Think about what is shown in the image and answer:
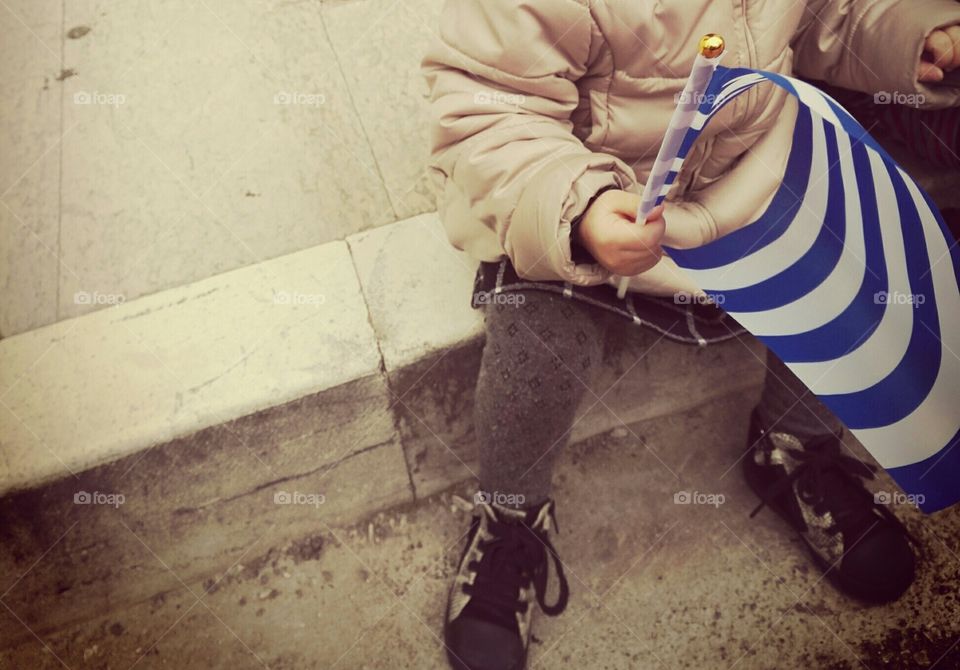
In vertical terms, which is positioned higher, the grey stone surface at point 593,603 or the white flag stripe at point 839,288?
the white flag stripe at point 839,288

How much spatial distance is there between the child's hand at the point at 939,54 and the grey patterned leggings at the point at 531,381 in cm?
67

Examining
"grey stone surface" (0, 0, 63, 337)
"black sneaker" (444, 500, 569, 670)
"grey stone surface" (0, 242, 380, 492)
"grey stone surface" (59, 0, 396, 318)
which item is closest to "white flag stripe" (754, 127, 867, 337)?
"black sneaker" (444, 500, 569, 670)

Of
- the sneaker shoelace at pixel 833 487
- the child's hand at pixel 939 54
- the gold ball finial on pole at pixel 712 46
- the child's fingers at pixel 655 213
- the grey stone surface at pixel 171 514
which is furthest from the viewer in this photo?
the sneaker shoelace at pixel 833 487

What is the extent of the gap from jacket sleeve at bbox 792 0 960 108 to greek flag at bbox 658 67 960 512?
0.34 meters

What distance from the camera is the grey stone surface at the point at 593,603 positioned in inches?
52.9

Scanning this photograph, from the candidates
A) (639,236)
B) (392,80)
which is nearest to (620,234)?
(639,236)

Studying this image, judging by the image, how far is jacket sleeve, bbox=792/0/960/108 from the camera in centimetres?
114

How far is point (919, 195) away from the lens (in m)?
0.83

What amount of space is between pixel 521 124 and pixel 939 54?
0.73 metres

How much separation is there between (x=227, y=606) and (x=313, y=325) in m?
0.62

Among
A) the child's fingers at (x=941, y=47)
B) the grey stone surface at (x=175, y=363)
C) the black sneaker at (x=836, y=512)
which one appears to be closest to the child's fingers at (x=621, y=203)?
the grey stone surface at (x=175, y=363)

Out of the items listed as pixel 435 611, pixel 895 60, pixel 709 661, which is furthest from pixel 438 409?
pixel 895 60

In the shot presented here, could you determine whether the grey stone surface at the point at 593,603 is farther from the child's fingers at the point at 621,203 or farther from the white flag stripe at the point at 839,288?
the child's fingers at the point at 621,203

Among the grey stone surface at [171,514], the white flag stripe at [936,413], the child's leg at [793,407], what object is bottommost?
the grey stone surface at [171,514]
